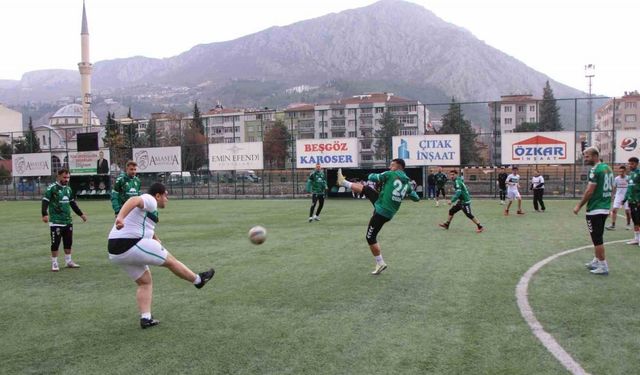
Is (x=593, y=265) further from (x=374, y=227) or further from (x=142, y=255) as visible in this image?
(x=142, y=255)

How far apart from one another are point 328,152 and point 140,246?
28.5m

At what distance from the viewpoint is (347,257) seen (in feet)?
36.6

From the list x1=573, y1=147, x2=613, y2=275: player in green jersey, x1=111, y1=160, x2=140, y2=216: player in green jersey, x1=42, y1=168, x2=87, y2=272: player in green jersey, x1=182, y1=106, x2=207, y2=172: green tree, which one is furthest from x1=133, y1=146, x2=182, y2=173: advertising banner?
x1=573, y1=147, x2=613, y2=275: player in green jersey

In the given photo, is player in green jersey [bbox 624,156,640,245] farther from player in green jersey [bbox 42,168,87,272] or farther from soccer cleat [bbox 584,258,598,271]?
player in green jersey [bbox 42,168,87,272]

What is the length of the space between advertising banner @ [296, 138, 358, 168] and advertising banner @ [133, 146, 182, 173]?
986 centimetres

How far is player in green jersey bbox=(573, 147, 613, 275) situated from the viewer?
29.3 ft

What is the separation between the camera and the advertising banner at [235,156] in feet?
122

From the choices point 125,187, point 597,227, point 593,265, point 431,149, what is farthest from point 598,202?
point 431,149

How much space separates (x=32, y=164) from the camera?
43375mm

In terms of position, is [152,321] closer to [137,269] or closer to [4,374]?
[137,269]

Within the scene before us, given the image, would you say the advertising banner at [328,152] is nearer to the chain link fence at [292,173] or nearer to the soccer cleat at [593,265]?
the chain link fence at [292,173]

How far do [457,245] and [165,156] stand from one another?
101 ft

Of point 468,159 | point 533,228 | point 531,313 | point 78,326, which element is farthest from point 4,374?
point 468,159

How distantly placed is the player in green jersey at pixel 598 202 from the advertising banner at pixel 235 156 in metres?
29.3
